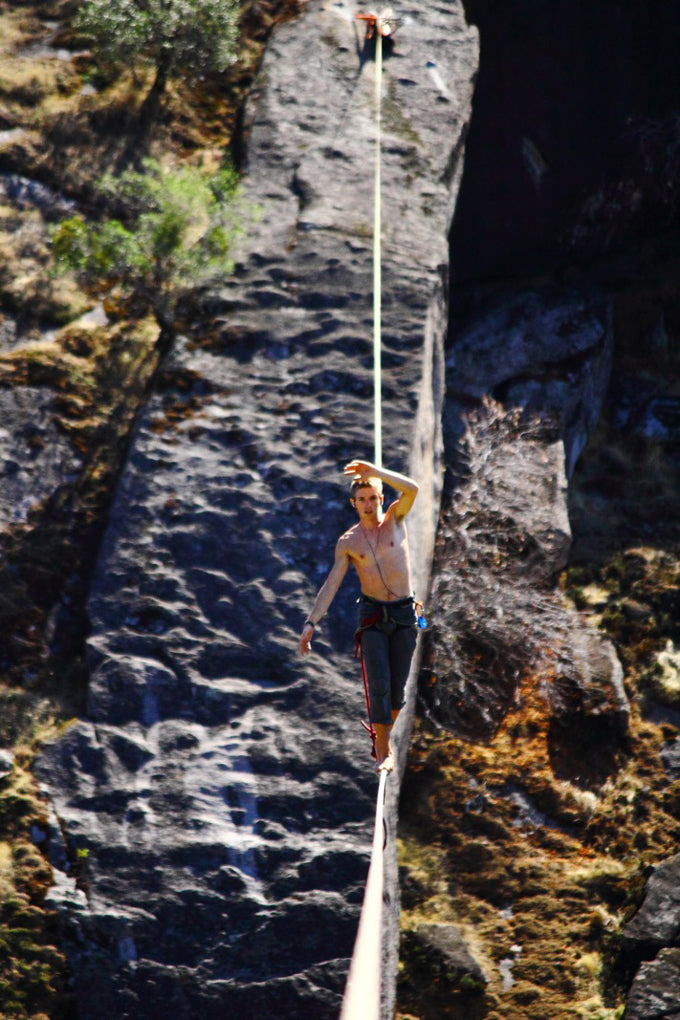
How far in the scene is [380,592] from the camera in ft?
21.7

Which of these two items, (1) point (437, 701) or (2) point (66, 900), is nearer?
(2) point (66, 900)

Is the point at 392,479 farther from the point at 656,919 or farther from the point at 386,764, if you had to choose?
the point at 656,919

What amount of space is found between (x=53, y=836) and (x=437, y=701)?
4.12 metres

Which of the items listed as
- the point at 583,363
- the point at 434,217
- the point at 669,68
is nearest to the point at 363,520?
the point at 434,217

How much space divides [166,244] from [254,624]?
13.4 ft

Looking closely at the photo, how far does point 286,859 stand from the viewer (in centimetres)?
845

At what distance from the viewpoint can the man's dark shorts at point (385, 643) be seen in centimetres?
661

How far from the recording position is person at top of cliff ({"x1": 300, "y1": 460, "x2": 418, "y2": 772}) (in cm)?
649

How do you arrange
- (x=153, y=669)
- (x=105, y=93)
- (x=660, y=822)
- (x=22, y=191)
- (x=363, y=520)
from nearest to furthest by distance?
(x=363, y=520)
(x=153, y=669)
(x=660, y=822)
(x=22, y=191)
(x=105, y=93)

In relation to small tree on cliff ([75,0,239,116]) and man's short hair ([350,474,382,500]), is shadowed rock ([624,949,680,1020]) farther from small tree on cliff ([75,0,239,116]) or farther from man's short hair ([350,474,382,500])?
small tree on cliff ([75,0,239,116])

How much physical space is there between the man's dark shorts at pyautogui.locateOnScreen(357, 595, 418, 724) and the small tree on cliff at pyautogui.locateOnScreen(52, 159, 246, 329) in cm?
492

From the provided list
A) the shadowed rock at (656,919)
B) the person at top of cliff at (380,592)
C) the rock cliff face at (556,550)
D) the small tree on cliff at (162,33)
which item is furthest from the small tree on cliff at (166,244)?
the shadowed rock at (656,919)

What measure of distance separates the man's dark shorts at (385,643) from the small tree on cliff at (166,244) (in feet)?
16.1

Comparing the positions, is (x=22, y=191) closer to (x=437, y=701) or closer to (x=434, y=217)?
(x=434, y=217)
